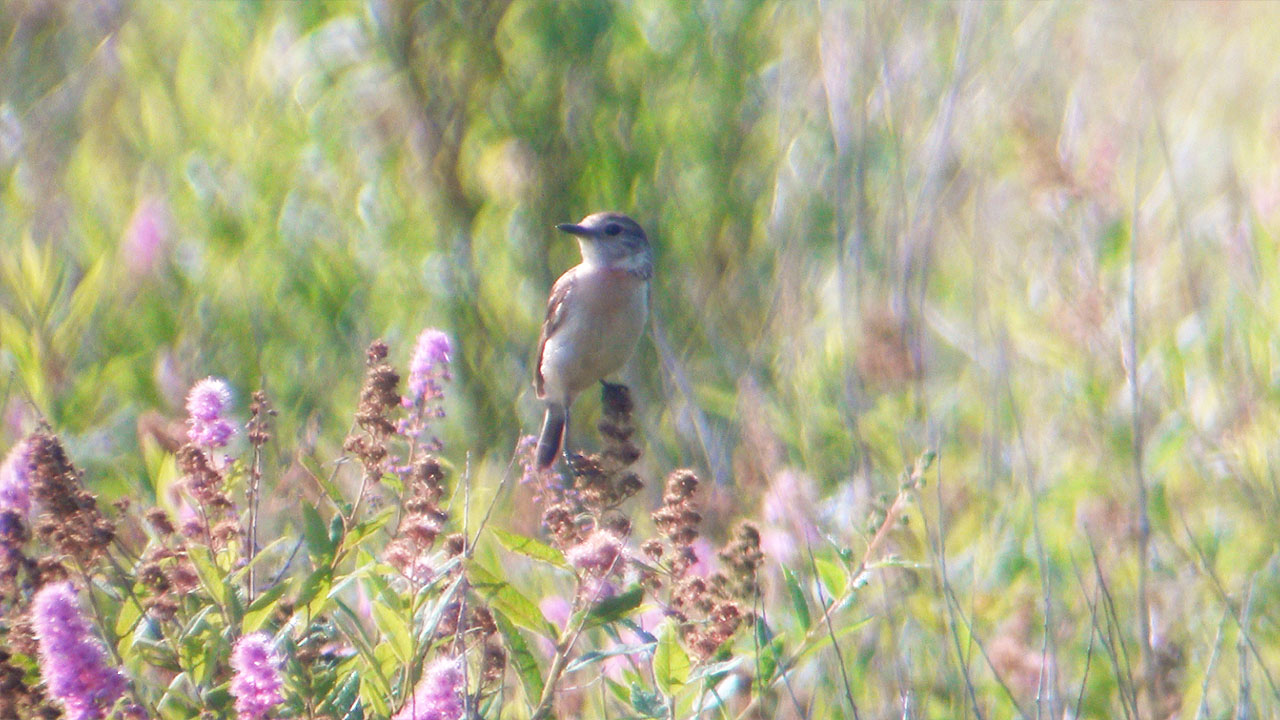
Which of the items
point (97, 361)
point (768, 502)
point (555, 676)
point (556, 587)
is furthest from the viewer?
point (97, 361)

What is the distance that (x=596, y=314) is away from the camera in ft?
15.0

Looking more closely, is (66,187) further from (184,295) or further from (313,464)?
(313,464)

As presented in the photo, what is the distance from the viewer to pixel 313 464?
1.89m

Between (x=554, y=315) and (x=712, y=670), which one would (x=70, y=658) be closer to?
(x=712, y=670)

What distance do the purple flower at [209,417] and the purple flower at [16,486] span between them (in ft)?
0.62

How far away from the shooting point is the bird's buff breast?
4535 millimetres

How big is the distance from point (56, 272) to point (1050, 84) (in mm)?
2938

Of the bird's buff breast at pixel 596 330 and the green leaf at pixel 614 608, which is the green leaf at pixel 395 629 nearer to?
the green leaf at pixel 614 608

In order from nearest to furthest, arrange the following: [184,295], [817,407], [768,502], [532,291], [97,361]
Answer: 1. [768,502]
2. [817,407]
3. [97,361]
4. [184,295]
5. [532,291]

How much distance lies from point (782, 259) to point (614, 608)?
2.21 meters

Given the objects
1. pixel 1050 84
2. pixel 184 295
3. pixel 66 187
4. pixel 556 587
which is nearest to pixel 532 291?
pixel 184 295

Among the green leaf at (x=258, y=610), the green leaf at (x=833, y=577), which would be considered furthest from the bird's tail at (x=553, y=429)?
the green leaf at (x=258, y=610)

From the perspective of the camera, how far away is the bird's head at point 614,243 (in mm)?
4547

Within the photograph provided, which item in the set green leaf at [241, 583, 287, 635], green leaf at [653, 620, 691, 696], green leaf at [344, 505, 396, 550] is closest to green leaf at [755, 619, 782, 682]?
green leaf at [653, 620, 691, 696]
